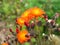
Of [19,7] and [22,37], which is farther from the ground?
[22,37]

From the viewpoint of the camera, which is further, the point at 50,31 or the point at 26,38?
the point at 50,31

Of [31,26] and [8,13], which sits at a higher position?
[31,26]

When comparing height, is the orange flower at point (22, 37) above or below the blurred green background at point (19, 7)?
above

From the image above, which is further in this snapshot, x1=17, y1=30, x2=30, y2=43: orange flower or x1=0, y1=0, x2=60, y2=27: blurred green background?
x1=0, y1=0, x2=60, y2=27: blurred green background

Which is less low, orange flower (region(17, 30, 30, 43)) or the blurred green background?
orange flower (region(17, 30, 30, 43))

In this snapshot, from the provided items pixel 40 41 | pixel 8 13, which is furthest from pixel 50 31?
pixel 8 13

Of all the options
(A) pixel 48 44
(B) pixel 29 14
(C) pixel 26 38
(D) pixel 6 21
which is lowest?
(D) pixel 6 21

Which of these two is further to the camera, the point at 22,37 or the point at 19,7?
the point at 19,7

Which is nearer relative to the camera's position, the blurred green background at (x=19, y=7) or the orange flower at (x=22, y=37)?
the orange flower at (x=22, y=37)

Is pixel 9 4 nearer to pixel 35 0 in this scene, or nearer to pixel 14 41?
pixel 35 0

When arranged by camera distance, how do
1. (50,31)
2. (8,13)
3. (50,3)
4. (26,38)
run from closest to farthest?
1. (26,38)
2. (50,31)
3. (50,3)
4. (8,13)

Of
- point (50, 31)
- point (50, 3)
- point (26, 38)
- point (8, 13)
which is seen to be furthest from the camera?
point (8, 13)
